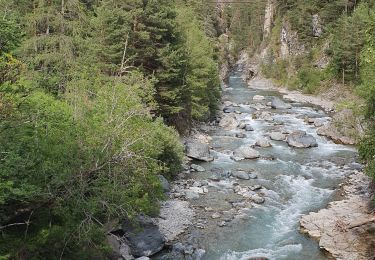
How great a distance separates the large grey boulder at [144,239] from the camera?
1609 cm

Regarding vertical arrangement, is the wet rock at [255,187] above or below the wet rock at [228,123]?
below

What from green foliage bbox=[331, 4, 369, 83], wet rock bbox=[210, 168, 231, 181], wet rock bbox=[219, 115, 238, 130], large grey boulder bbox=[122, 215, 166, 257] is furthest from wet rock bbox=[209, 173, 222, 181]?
green foliage bbox=[331, 4, 369, 83]

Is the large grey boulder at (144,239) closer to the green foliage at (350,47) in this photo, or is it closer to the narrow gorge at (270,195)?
the narrow gorge at (270,195)

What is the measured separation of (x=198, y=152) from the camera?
94.8 feet

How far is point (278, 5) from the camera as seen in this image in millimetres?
83000

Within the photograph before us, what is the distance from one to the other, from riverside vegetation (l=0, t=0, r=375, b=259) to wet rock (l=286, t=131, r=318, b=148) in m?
5.23

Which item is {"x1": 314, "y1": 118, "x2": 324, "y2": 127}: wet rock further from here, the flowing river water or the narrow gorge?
the flowing river water

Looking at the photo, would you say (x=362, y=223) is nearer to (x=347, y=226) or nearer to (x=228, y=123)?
(x=347, y=226)

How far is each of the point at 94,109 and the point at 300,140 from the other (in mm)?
21242

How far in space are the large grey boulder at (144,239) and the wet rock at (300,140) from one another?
1844 cm

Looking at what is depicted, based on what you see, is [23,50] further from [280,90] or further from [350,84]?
[280,90]

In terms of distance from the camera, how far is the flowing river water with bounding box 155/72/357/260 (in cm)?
1738

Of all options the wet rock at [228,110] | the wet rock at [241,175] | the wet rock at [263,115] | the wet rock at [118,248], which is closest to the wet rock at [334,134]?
the wet rock at [263,115]

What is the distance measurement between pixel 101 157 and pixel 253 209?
1182 centimetres
